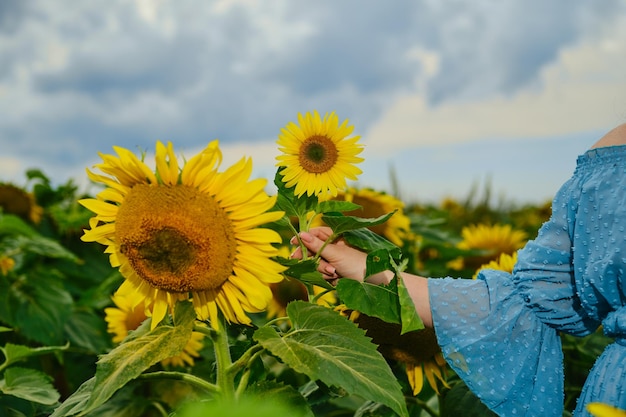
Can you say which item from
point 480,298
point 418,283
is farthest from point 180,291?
point 480,298

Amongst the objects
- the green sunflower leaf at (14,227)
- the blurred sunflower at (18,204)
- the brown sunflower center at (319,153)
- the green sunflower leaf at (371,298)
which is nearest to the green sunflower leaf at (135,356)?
the green sunflower leaf at (371,298)

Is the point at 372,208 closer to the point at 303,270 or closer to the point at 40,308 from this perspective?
the point at 40,308

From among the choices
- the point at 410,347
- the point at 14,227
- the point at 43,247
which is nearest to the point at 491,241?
the point at 410,347

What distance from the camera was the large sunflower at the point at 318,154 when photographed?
4.43 feet

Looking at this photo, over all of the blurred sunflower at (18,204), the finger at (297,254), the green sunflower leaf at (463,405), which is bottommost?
the green sunflower leaf at (463,405)

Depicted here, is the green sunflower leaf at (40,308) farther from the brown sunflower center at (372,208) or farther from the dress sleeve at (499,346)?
the dress sleeve at (499,346)

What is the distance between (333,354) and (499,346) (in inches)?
23.4

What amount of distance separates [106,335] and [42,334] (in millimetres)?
342

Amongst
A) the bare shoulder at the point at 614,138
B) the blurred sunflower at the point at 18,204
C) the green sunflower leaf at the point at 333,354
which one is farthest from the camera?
the blurred sunflower at the point at 18,204

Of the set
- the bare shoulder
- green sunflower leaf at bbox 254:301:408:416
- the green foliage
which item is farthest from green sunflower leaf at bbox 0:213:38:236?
the bare shoulder

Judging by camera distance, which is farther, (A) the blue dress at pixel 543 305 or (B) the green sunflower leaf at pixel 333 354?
(A) the blue dress at pixel 543 305

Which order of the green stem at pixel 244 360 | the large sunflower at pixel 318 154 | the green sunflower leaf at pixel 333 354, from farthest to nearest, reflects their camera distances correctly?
the large sunflower at pixel 318 154, the green stem at pixel 244 360, the green sunflower leaf at pixel 333 354

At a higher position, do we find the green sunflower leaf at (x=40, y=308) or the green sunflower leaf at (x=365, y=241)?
the green sunflower leaf at (x=365, y=241)

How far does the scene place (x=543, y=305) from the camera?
1.54 metres
